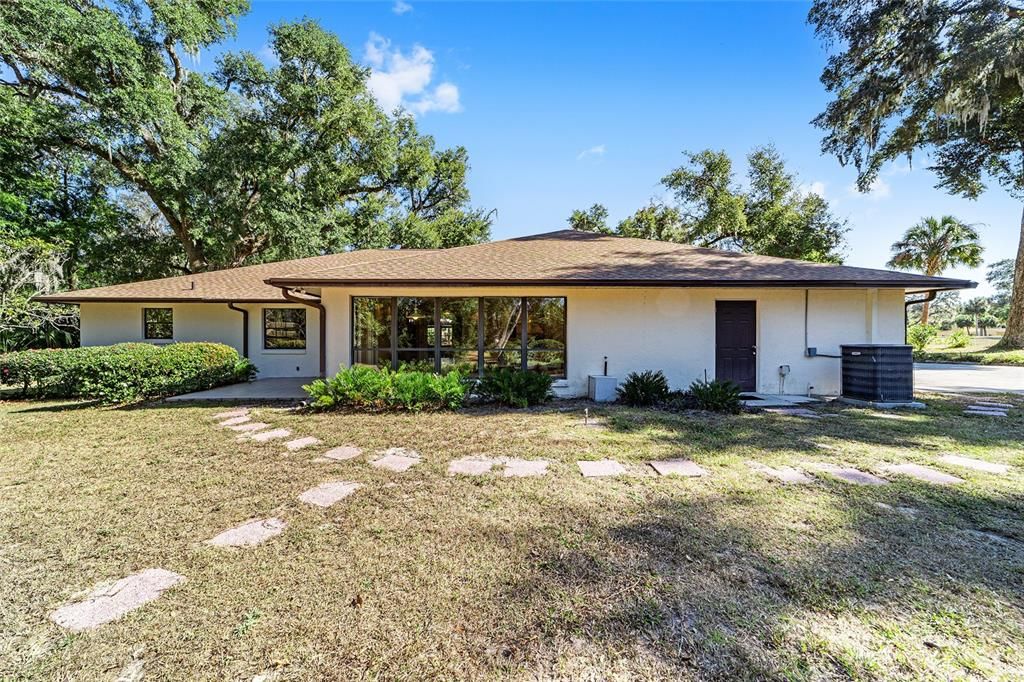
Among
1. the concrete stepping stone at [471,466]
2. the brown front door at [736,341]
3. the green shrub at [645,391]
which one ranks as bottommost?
the concrete stepping stone at [471,466]

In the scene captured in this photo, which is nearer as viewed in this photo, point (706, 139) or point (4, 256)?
point (4, 256)

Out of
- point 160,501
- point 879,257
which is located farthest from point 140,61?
point 879,257

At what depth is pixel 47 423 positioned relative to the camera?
625 cm

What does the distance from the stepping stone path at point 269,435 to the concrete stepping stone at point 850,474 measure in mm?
6131

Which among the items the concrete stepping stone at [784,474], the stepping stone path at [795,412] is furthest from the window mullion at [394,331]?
the stepping stone path at [795,412]

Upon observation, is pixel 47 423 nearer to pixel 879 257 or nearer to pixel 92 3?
pixel 92 3

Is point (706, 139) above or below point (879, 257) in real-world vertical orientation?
above

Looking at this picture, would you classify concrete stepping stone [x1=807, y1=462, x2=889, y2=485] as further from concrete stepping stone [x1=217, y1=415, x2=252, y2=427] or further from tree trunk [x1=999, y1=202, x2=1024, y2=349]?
tree trunk [x1=999, y1=202, x2=1024, y2=349]

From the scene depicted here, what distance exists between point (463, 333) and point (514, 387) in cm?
179

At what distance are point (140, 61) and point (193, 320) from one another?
984 cm

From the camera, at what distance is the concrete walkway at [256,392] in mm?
8206

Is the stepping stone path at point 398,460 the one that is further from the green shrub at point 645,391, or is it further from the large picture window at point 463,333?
the green shrub at point 645,391

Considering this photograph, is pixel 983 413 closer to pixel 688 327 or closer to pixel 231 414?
pixel 688 327

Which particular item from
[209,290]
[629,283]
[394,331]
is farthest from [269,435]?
[209,290]
